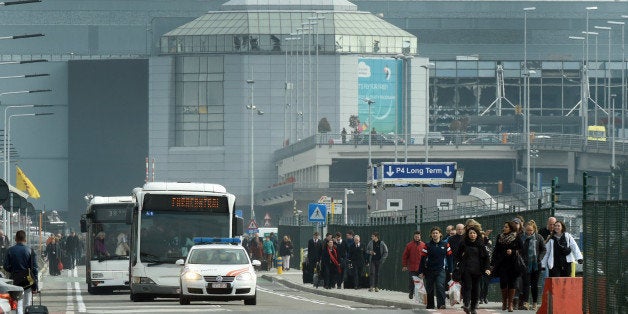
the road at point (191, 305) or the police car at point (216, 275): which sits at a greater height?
the police car at point (216, 275)

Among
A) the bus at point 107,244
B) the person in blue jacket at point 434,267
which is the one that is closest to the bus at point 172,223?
the bus at point 107,244

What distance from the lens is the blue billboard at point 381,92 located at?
496 ft

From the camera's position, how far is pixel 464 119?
532 ft

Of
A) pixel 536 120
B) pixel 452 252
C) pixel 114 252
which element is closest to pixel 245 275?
pixel 452 252

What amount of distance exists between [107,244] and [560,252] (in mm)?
19715

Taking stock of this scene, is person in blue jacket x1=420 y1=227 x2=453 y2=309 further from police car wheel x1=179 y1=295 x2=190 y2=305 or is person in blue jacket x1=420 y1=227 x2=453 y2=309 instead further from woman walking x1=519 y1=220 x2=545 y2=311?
police car wheel x1=179 y1=295 x2=190 y2=305

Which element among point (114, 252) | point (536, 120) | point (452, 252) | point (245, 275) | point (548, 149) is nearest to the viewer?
point (452, 252)

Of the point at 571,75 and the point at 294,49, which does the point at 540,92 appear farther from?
the point at 294,49

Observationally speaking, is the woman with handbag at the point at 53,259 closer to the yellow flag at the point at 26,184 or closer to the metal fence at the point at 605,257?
the yellow flag at the point at 26,184

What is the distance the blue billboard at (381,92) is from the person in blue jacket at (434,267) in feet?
373

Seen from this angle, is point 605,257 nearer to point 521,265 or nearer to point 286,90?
point 521,265

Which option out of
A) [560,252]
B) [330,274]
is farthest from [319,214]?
[560,252]

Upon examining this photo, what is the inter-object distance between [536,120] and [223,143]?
28219 mm

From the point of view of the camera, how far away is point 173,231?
41031 millimetres
